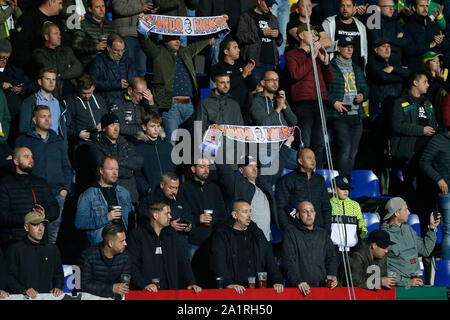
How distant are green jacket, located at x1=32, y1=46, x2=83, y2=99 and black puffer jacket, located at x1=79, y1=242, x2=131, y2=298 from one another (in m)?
3.32

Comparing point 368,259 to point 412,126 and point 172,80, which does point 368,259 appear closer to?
point 412,126

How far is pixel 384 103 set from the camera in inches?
573

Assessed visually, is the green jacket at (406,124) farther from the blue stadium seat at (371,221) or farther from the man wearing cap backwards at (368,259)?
the man wearing cap backwards at (368,259)

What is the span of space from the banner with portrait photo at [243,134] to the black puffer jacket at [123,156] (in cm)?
101

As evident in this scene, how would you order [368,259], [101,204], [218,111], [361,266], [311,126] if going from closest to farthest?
1. [101,204]
2. [361,266]
3. [368,259]
4. [218,111]
5. [311,126]

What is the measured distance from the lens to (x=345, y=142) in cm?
1345

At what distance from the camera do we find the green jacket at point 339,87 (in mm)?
13617

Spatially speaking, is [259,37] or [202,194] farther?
[259,37]

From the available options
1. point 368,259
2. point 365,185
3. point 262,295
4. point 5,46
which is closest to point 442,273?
point 368,259

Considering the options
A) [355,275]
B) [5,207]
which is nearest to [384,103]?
[355,275]

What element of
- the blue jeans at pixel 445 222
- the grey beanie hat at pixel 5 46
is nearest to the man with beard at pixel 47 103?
the grey beanie hat at pixel 5 46

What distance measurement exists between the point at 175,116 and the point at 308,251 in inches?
127

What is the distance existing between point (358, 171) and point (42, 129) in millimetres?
4706
